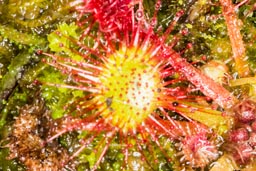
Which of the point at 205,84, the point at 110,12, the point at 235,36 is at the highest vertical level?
the point at 110,12

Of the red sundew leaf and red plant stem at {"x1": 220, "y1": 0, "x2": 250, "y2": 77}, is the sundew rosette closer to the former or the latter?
the red sundew leaf

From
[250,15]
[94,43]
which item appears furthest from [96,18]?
[250,15]

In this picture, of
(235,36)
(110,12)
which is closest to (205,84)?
(235,36)

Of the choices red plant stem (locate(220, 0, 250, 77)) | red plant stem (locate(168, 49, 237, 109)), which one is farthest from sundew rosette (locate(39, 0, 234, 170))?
red plant stem (locate(220, 0, 250, 77))

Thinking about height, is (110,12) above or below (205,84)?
above

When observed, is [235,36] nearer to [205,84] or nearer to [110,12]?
[205,84]

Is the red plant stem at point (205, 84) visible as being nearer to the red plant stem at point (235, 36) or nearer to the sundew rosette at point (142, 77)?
the sundew rosette at point (142, 77)
